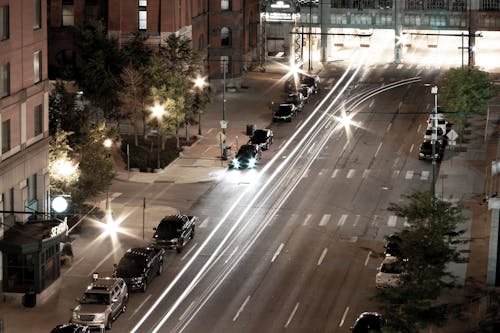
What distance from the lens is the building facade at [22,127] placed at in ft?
239

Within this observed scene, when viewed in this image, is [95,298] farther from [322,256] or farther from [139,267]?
[322,256]

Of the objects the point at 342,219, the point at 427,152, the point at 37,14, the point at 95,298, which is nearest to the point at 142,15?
the point at 427,152

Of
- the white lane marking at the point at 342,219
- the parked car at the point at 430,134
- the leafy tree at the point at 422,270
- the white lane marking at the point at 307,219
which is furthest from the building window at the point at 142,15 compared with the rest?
the leafy tree at the point at 422,270

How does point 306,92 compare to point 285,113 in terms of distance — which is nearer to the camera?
point 285,113

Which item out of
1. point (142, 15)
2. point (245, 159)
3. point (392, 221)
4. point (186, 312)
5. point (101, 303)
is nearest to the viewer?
point (101, 303)

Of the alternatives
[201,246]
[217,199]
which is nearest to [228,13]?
[217,199]

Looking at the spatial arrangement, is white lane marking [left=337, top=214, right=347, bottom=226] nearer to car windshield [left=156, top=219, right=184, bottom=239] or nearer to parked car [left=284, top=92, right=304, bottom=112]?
A: car windshield [left=156, top=219, right=184, bottom=239]

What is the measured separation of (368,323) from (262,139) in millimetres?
48902

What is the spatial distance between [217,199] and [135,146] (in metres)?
16.7

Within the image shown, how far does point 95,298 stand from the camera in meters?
68.8

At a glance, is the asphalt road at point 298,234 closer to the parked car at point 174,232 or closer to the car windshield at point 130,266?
the parked car at point 174,232

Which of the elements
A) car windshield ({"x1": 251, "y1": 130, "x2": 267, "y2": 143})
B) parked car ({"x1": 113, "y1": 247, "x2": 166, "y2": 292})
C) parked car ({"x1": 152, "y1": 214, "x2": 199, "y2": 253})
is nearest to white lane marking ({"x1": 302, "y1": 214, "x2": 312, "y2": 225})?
parked car ({"x1": 152, "y1": 214, "x2": 199, "y2": 253})

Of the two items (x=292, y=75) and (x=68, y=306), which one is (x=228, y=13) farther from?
(x=68, y=306)

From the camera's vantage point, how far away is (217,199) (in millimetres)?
95500
